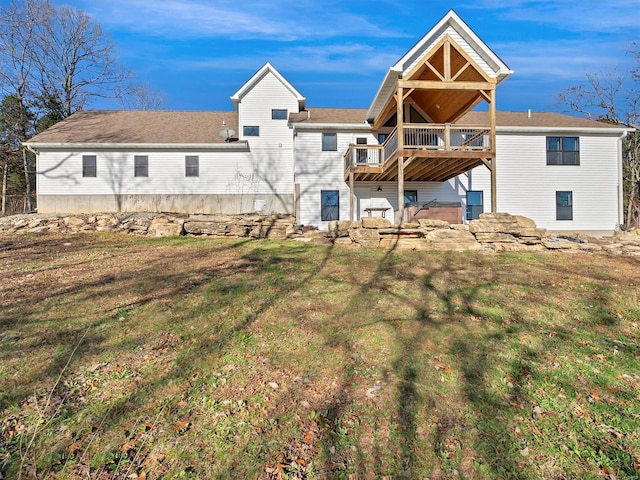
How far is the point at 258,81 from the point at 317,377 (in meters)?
17.4

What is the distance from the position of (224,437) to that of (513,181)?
17.9 metres

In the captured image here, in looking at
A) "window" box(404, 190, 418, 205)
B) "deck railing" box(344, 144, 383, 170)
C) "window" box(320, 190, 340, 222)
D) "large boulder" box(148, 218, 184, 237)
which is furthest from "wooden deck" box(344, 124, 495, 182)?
"large boulder" box(148, 218, 184, 237)

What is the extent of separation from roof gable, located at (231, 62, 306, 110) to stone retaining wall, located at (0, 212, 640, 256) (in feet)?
25.8

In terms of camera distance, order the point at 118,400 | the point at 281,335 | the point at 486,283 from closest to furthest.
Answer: the point at 118,400, the point at 281,335, the point at 486,283

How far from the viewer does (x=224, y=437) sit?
2.75 metres

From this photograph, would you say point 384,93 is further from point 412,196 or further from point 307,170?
point 412,196

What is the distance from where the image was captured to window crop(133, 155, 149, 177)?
16.6 meters

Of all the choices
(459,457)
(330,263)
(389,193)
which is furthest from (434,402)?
(389,193)

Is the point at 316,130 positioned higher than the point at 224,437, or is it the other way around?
the point at 316,130

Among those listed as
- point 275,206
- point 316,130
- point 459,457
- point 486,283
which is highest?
point 316,130

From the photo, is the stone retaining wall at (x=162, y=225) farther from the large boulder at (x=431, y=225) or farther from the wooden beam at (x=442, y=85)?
Result: the wooden beam at (x=442, y=85)

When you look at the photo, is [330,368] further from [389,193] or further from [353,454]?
[389,193]

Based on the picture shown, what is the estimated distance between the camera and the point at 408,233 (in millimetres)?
10258

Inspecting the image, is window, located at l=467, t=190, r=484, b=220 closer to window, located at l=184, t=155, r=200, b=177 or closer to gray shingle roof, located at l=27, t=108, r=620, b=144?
gray shingle roof, located at l=27, t=108, r=620, b=144
